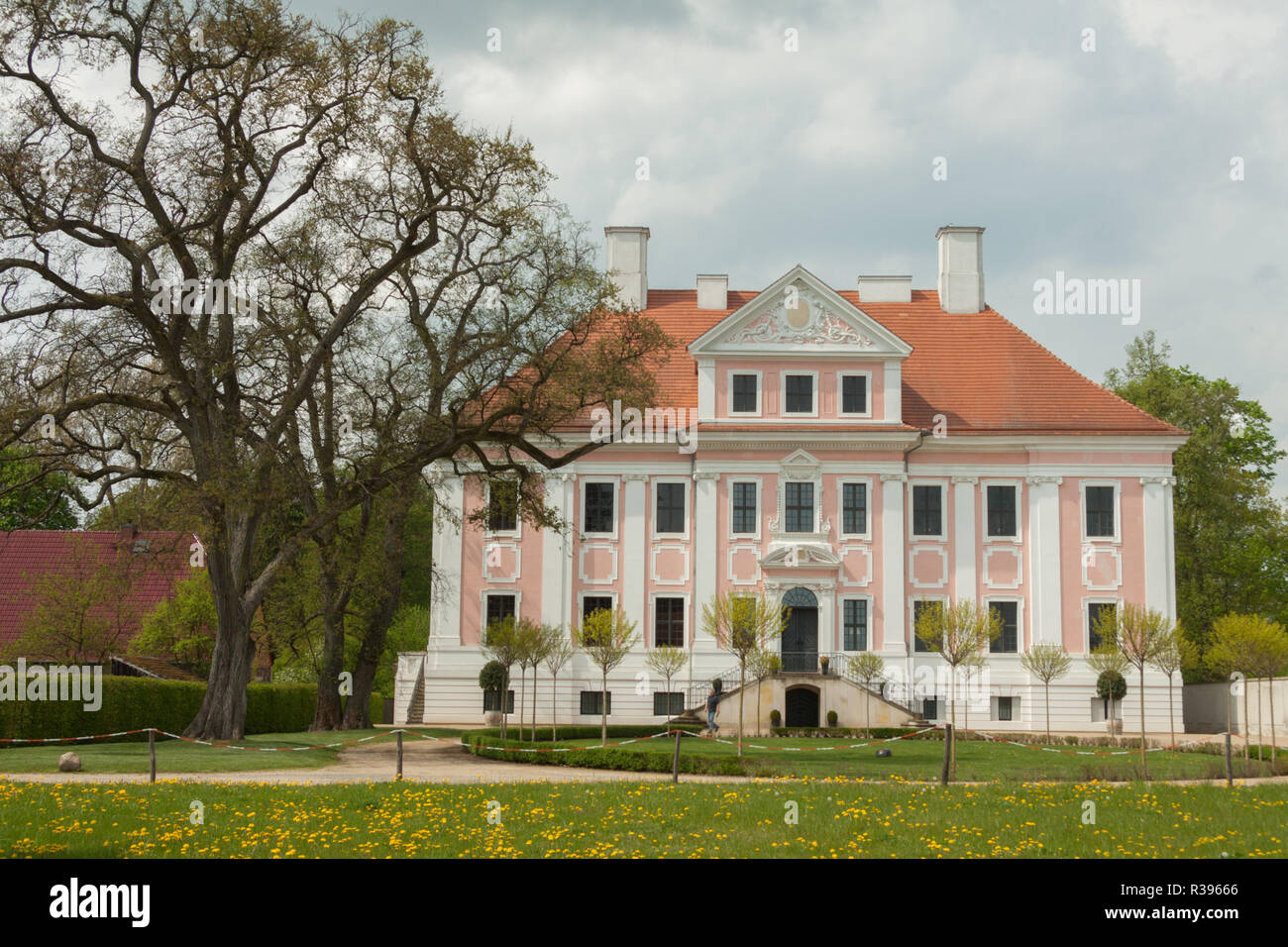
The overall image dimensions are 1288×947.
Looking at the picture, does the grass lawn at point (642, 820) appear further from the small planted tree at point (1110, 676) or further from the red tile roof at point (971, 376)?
the red tile roof at point (971, 376)

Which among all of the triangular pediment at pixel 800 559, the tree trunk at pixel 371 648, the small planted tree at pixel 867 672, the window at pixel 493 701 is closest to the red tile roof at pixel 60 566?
the tree trunk at pixel 371 648

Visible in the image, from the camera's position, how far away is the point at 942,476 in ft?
128

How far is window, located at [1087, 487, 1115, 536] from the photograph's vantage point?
38375 millimetres

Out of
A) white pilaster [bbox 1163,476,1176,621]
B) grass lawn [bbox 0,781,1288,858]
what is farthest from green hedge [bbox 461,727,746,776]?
white pilaster [bbox 1163,476,1176,621]

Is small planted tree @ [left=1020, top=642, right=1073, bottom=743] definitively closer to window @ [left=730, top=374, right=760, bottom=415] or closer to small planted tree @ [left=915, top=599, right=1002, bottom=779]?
small planted tree @ [left=915, top=599, right=1002, bottom=779]

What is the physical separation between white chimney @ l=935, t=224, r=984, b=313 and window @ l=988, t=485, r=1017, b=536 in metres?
7.56

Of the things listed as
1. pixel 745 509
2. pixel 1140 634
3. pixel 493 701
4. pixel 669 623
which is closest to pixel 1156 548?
pixel 1140 634

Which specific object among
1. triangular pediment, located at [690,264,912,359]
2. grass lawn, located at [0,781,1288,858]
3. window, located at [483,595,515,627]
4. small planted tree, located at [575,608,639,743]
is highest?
triangular pediment, located at [690,264,912,359]

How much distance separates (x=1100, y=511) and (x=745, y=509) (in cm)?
1079

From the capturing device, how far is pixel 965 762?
75.7 feet

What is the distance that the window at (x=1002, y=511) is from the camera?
38812 millimetres
